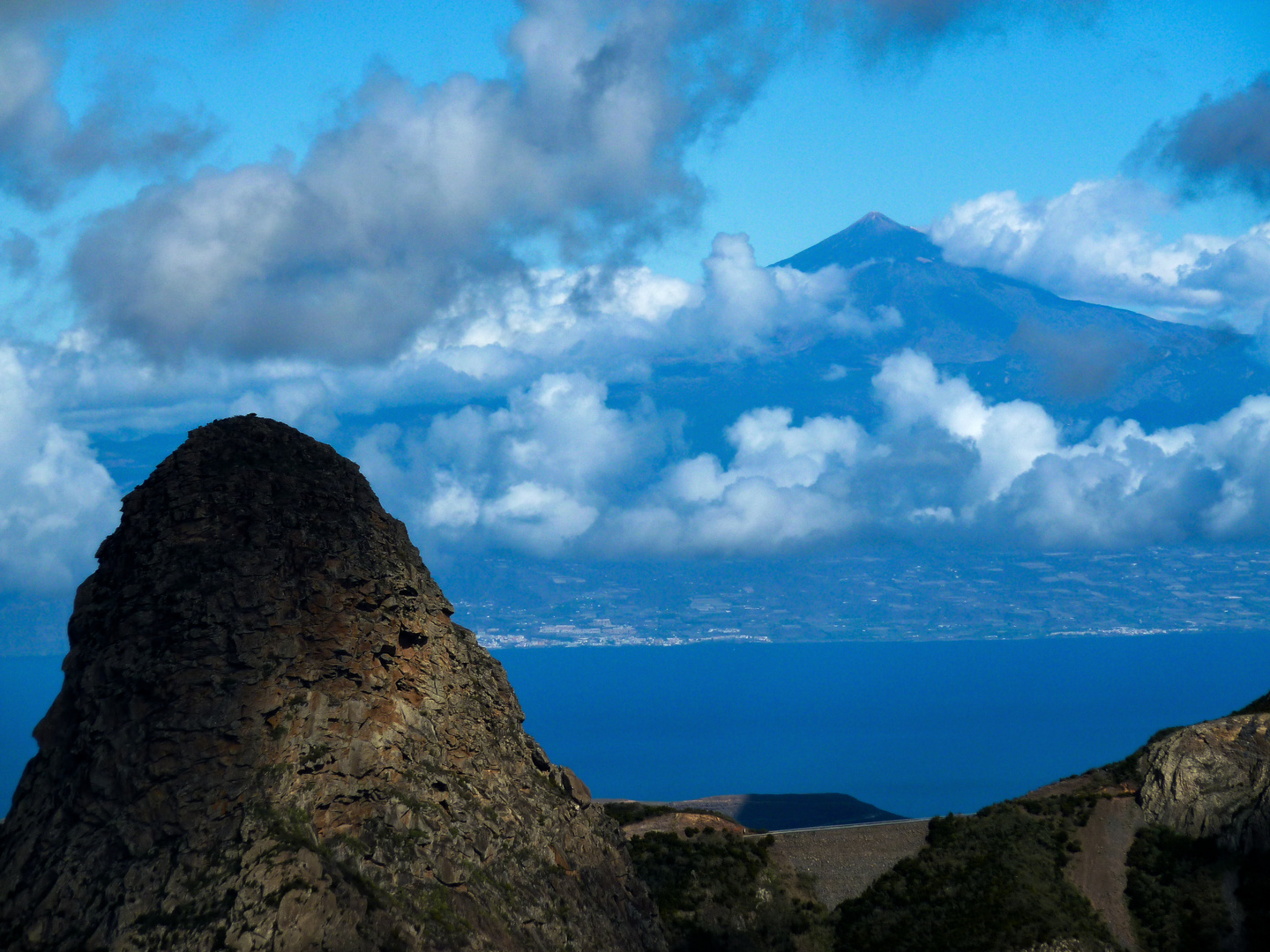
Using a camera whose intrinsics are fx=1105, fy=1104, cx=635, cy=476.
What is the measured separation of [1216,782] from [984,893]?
52.6ft

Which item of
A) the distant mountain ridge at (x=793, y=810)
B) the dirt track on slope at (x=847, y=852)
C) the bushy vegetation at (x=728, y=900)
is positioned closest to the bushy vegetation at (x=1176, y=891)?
the dirt track on slope at (x=847, y=852)

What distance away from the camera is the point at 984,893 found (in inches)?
2297

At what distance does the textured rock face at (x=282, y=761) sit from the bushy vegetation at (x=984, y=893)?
14.9 m

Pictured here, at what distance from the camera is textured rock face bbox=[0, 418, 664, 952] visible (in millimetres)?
37875

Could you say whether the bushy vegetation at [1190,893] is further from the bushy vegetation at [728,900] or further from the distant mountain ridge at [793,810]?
the distant mountain ridge at [793,810]

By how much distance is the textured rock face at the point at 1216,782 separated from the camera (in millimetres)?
59938

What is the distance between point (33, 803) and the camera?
42.3 meters

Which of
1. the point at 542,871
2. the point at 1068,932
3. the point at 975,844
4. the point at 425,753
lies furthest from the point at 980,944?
the point at 425,753

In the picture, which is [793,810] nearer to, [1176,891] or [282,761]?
[1176,891]

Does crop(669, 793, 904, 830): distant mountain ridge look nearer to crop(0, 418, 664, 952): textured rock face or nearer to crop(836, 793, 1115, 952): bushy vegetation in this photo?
crop(836, 793, 1115, 952): bushy vegetation

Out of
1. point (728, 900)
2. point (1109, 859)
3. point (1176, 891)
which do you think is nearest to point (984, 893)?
point (1109, 859)

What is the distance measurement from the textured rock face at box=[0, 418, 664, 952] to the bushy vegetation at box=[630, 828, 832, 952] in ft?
24.5

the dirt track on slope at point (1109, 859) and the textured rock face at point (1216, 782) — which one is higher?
the textured rock face at point (1216, 782)

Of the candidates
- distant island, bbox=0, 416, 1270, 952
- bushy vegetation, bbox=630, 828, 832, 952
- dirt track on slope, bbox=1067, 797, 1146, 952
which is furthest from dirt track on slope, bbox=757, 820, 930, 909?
dirt track on slope, bbox=1067, 797, 1146, 952
